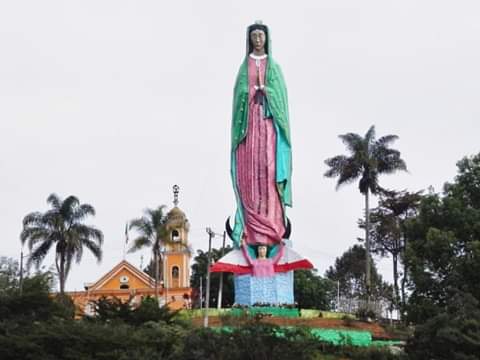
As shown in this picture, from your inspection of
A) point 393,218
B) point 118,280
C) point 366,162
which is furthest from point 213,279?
point 366,162

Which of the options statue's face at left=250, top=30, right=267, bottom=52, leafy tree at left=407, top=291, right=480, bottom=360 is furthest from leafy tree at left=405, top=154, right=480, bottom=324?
statue's face at left=250, top=30, right=267, bottom=52

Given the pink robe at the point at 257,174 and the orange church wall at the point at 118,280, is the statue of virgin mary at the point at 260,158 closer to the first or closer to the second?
the pink robe at the point at 257,174

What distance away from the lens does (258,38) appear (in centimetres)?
3616

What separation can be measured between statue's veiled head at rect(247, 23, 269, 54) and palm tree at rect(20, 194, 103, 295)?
391 inches

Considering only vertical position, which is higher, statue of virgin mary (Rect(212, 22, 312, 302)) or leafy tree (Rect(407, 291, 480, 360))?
statue of virgin mary (Rect(212, 22, 312, 302))

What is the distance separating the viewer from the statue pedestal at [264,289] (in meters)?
33.9

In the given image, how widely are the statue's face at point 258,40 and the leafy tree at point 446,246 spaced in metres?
12.8

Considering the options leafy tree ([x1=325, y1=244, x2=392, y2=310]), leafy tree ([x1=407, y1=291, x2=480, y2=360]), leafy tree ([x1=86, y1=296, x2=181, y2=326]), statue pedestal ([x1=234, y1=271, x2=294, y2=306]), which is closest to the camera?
leafy tree ([x1=407, y1=291, x2=480, y2=360])

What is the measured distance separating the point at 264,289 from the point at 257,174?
4.67 metres

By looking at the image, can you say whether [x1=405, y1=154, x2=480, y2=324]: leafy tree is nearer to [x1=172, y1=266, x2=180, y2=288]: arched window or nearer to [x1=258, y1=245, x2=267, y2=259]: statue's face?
[x1=258, y1=245, x2=267, y2=259]: statue's face

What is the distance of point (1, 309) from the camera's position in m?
22.7

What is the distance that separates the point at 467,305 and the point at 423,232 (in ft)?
21.0

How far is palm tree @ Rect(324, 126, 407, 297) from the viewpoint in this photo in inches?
1513

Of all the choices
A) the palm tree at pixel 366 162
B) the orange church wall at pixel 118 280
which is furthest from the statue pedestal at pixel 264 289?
the orange church wall at pixel 118 280
